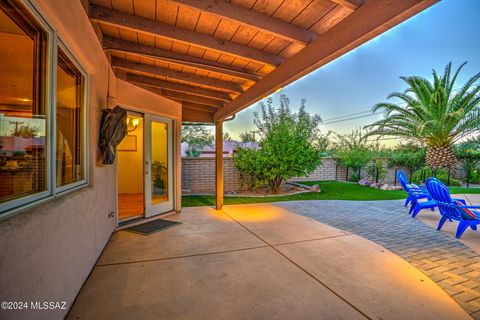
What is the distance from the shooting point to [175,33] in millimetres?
3025

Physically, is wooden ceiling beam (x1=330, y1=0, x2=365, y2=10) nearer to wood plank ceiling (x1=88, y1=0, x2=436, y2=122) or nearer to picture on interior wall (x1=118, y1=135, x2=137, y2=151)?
wood plank ceiling (x1=88, y1=0, x2=436, y2=122)

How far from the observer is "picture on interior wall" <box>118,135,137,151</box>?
826 centimetres

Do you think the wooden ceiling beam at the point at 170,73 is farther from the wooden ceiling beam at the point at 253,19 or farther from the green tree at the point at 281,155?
the green tree at the point at 281,155

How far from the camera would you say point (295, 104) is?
1055 cm

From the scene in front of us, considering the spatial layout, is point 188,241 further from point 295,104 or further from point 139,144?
point 295,104

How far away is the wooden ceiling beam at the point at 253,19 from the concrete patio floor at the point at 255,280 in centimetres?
266

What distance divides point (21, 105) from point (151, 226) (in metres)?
3.34

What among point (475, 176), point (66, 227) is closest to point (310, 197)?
point (66, 227)

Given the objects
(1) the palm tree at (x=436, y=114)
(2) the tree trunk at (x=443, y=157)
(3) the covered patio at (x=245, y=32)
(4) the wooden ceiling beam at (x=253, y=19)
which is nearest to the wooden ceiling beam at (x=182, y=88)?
(3) the covered patio at (x=245, y=32)

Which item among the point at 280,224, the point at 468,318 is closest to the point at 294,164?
the point at 280,224

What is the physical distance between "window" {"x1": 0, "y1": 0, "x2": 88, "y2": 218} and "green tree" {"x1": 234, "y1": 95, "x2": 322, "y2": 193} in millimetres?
6658

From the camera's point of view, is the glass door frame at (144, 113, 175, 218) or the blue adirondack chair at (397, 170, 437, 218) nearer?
the glass door frame at (144, 113, 175, 218)

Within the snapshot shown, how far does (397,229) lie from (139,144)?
7.64 m

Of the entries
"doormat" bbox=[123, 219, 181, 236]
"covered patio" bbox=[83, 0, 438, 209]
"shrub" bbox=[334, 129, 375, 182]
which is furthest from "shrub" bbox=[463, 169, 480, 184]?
"doormat" bbox=[123, 219, 181, 236]
